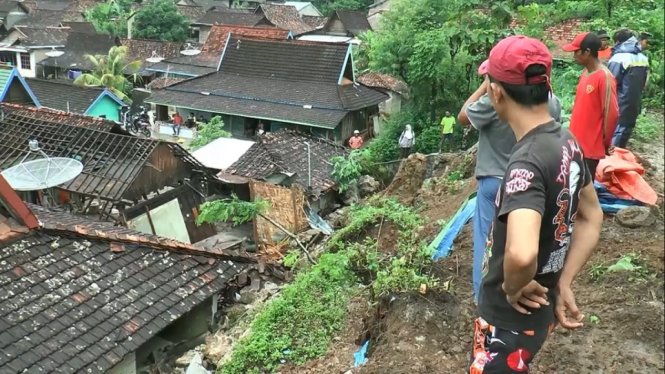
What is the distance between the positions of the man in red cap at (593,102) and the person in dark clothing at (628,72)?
2.97 ft

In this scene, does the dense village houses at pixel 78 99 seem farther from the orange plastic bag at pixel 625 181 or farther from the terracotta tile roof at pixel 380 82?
the orange plastic bag at pixel 625 181

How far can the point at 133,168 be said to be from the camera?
1272cm

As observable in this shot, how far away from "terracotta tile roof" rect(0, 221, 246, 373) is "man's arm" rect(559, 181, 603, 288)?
435 cm

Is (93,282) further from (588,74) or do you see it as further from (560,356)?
(588,74)

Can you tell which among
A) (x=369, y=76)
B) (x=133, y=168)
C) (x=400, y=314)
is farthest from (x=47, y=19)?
(x=400, y=314)

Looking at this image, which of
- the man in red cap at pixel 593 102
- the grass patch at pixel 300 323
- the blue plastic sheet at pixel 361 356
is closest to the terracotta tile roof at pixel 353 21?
the grass patch at pixel 300 323

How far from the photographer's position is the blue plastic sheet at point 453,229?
17.3 feet

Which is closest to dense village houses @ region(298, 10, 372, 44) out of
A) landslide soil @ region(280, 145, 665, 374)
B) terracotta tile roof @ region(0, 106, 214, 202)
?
terracotta tile roof @ region(0, 106, 214, 202)

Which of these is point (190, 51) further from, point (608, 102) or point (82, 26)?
point (608, 102)

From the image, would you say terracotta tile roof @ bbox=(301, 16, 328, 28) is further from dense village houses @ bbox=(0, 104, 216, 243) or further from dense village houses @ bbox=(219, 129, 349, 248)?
dense village houses @ bbox=(0, 104, 216, 243)

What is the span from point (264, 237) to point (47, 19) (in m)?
42.9

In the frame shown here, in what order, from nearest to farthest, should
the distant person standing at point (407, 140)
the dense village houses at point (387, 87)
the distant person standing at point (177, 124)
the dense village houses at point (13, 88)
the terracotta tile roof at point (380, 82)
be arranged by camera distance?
the distant person standing at point (407, 140) → the dense village houses at point (13, 88) → the distant person standing at point (177, 124) → the dense village houses at point (387, 87) → the terracotta tile roof at point (380, 82)

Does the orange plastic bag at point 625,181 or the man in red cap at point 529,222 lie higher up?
the man in red cap at point 529,222

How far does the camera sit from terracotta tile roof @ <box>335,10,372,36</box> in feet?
139
